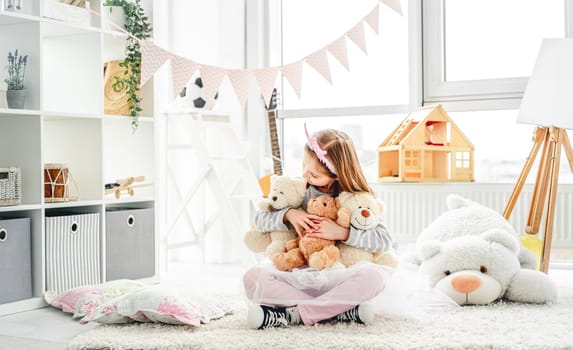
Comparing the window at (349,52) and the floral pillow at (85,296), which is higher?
the window at (349,52)

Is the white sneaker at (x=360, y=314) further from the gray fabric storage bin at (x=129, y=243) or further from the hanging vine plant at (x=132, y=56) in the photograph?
the hanging vine plant at (x=132, y=56)

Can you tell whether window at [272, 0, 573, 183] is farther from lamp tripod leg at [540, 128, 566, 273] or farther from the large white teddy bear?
the large white teddy bear

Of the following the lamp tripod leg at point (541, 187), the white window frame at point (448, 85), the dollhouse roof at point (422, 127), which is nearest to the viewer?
the lamp tripod leg at point (541, 187)

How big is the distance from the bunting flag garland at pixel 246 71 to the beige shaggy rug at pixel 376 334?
0.92m

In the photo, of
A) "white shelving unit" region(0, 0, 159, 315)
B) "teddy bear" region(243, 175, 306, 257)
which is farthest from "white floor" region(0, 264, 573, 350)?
"teddy bear" region(243, 175, 306, 257)

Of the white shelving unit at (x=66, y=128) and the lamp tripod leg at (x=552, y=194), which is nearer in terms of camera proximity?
the white shelving unit at (x=66, y=128)

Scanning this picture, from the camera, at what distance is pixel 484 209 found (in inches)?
117

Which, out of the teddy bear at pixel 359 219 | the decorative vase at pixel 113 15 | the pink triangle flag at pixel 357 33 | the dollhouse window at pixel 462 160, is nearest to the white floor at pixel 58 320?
the teddy bear at pixel 359 219

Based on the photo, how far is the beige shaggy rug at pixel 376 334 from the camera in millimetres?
1959

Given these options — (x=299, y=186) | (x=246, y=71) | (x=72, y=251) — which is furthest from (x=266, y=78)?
(x=72, y=251)

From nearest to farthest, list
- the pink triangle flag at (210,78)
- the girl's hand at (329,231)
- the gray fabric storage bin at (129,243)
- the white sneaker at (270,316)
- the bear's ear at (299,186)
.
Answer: the white sneaker at (270,316), the girl's hand at (329,231), the bear's ear at (299,186), the pink triangle flag at (210,78), the gray fabric storage bin at (129,243)

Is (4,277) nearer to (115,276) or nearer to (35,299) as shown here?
(35,299)

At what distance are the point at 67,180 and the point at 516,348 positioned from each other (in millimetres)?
1896

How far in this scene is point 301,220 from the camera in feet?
7.64
